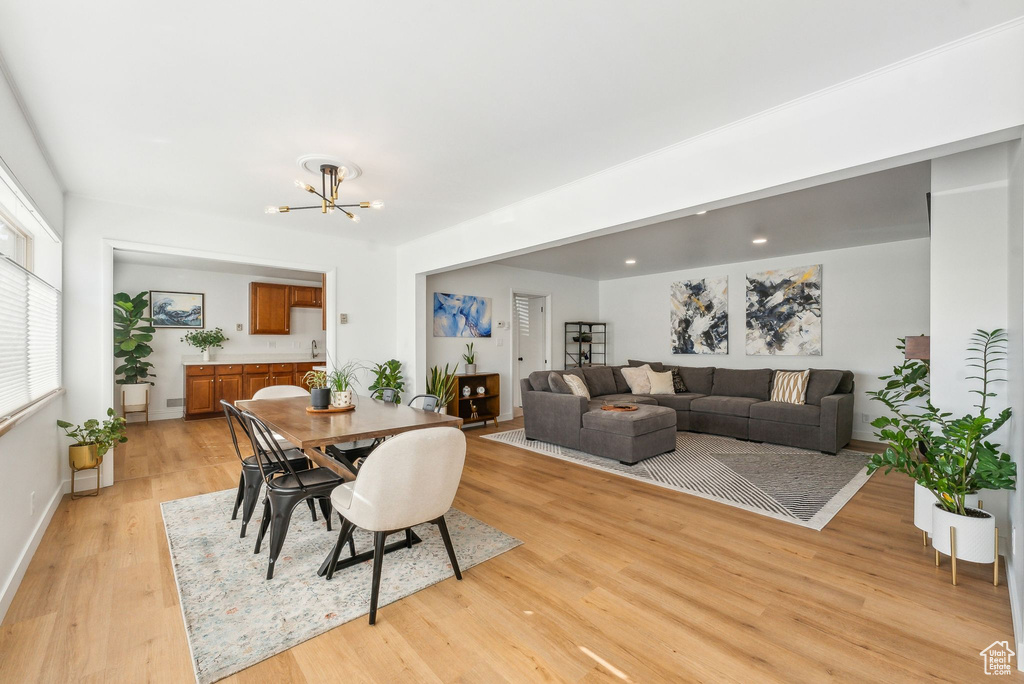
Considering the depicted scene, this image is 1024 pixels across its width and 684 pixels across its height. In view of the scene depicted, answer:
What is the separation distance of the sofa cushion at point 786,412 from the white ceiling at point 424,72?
12.1ft

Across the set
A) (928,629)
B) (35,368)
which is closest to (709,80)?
(928,629)

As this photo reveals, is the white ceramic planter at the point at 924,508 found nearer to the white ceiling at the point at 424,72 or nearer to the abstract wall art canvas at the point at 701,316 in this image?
the white ceiling at the point at 424,72

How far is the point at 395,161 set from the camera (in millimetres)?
3004

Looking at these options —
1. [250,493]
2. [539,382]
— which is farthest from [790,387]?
[250,493]

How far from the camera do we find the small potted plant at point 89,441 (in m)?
3.45

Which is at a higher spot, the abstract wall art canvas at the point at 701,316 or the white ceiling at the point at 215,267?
the white ceiling at the point at 215,267

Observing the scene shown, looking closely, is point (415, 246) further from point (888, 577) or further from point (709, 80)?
point (888, 577)

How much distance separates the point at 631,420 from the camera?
14.3 feet

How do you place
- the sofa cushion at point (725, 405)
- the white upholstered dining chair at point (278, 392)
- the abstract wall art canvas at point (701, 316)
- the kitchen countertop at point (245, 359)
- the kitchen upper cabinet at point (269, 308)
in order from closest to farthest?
the white upholstered dining chair at point (278, 392) < the sofa cushion at point (725, 405) < the abstract wall art canvas at point (701, 316) < the kitchen countertop at point (245, 359) < the kitchen upper cabinet at point (269, 308)

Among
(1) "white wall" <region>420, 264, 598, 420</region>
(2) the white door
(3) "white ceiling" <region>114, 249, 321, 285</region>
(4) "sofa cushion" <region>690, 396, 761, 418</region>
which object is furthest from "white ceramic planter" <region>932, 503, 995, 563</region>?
(3) "white ceiling" <region>114, 249, 321, 285</region>

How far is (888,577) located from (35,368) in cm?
499

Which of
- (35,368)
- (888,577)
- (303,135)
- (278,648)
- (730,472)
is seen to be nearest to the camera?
(278,648)

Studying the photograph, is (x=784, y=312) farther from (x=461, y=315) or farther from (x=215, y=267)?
(x=215, y=267)

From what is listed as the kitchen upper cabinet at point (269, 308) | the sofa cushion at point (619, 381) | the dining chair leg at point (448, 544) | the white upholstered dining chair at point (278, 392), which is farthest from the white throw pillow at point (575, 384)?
the kitchen upper cabinet at point (269, 308)
